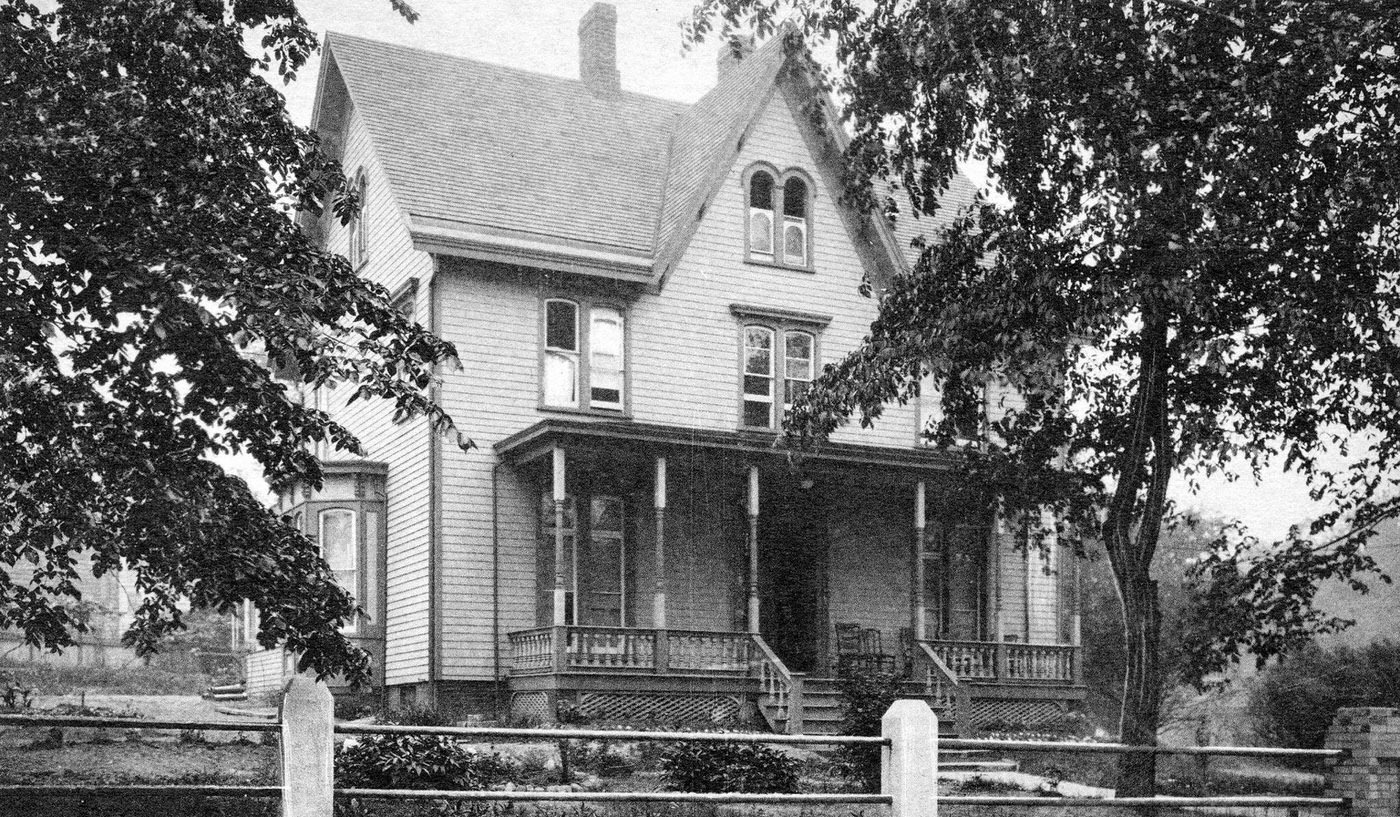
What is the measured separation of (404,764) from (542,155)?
13271mm

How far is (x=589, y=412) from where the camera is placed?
21.6 metres

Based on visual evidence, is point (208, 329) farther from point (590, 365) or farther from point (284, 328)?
point (590, 365)

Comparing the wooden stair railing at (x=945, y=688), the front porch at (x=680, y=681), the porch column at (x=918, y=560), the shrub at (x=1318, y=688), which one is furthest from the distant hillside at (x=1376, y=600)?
the front porch at (x=680, y=681)

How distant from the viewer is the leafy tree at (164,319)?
8.72 metres

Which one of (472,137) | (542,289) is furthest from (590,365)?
(472,137)

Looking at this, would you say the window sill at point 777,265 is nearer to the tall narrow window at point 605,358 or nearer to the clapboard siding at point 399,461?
the tall narrow window at point 605,358

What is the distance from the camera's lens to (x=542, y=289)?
2145cm

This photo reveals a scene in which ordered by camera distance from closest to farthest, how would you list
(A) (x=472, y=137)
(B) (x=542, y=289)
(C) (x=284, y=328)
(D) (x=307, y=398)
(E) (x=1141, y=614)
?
(C) (x=284, y=328), (E) (x=1141, y=614), (B) (x=542, y=289), (A) (x=472, y=137), (D) (x=307, y=398)

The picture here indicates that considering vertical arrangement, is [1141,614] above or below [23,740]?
above

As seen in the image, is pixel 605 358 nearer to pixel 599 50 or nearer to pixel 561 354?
pixel 561 354

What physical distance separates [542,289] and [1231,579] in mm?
10969

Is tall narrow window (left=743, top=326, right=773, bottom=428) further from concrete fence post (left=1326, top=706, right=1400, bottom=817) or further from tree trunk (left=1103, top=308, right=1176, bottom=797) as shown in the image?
concrete fence post (left=1326, top=706, right=1400, bottom=817)

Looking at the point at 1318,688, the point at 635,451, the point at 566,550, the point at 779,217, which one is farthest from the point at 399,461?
the point at 1318,688

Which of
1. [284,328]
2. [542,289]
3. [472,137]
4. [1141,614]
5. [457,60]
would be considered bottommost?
Result: [1141,614]
